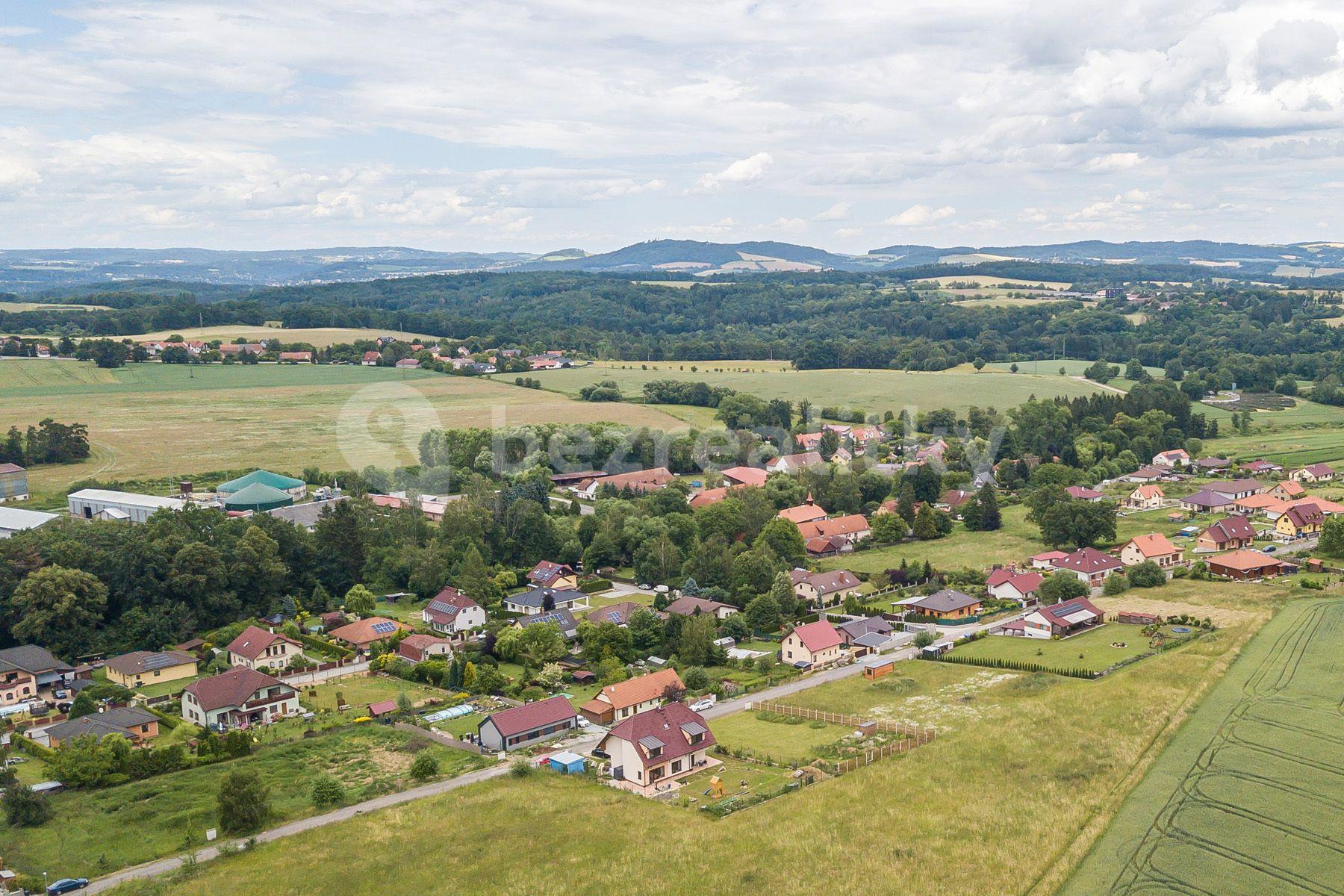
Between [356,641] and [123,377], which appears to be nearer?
[356,641]

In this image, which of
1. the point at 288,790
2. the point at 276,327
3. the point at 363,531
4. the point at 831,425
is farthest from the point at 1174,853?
the point at 276,327

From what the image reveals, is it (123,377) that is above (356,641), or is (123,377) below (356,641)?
above

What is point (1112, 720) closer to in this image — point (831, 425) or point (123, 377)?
point (831, 425)

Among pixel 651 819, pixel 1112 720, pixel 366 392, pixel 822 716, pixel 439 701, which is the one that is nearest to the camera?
pixel 651 819

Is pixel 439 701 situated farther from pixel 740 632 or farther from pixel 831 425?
pixel 831 425

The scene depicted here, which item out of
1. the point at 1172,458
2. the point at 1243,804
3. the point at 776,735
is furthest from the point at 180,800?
the point at 1172,458

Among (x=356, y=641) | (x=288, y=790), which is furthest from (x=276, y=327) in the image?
(x=288, y=790)

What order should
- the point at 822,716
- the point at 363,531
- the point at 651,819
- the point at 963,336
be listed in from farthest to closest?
1. the point at 963,336
2. the point at 363,531
3. the point at 822,716
4. the point at 651,819

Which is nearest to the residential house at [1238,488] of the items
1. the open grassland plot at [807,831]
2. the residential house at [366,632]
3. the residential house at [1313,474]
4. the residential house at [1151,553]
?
the residential house at [1313,474]
